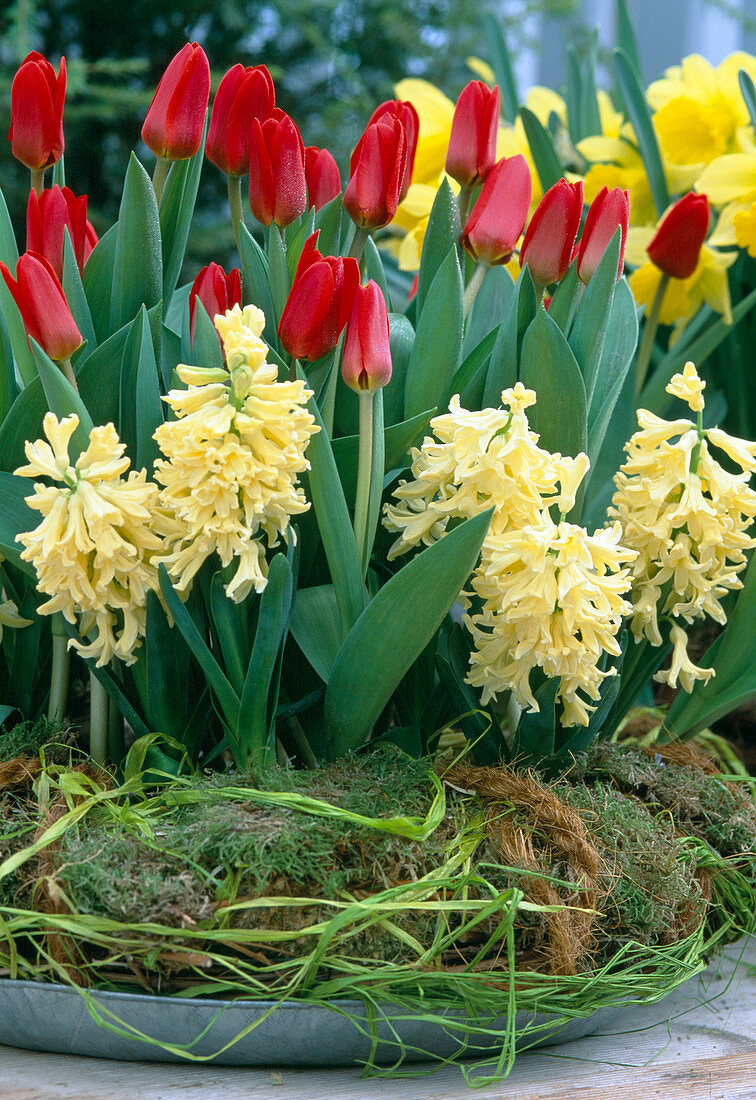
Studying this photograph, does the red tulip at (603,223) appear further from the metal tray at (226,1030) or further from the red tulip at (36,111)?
the metal tray at (226,1030)

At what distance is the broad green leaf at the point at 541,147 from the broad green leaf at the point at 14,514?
1.69 ft

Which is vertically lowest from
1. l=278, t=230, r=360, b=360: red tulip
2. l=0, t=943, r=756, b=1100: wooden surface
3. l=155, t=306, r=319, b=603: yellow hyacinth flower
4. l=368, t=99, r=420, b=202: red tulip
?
l=0, t=943, r=756, b=1100: wooden surface

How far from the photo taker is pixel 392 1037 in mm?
488

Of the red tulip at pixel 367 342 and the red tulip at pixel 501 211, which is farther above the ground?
the red tulip at pixel 501 211

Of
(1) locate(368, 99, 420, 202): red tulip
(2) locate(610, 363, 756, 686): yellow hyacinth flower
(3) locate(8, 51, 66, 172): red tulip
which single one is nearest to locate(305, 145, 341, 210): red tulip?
(1) locate(368, 99, 420, 202): red tulip

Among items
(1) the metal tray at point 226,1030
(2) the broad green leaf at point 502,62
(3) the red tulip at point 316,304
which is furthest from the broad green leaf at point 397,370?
(2) the broad green leaf at point 502,62

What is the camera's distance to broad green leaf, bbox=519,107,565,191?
2.64ft

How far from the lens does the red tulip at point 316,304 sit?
1.58ft

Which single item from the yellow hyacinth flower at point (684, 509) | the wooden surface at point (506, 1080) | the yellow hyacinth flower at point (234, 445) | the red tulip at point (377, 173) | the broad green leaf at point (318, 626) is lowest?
the wooden surface at point (506, 1080)

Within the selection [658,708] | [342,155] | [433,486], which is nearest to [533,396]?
[433,486]

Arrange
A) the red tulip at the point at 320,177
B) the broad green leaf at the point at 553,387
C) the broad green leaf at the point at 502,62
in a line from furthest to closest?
the broad green leaf at the point at 502,62
the red tulip at the point at 320,177
the broad green leaf at the point at 553,387

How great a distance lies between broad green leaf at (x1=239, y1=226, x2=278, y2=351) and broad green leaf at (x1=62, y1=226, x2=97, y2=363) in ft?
0.31

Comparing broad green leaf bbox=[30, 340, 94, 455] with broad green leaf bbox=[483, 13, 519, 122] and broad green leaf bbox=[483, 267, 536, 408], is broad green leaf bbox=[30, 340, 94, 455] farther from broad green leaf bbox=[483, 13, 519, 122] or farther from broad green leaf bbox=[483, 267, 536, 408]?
broad green leaf bbox=[483, 13, 519, 122]

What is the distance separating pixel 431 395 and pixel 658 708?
1.54 feet
